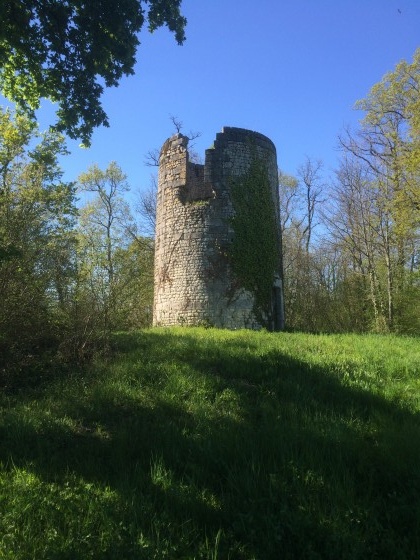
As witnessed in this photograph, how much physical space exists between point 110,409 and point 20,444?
1257 mm

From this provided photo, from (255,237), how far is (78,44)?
26.6ft

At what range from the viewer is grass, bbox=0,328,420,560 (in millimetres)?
3100

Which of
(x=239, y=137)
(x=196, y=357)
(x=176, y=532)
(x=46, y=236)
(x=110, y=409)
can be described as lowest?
(x=176, y=532)

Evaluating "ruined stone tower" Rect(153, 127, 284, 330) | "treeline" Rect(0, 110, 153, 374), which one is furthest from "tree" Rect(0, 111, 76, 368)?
"ruined stone tower" Rect(153, 127, 284, 330)

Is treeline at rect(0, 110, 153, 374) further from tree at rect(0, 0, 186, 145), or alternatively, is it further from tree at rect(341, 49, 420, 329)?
tree at rect(341, 49, 420, 329)

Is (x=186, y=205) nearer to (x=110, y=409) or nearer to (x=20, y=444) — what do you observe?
(x=110, y=409)

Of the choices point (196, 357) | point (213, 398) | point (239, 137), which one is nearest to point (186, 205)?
point (239, 137)

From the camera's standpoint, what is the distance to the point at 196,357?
26.6ft

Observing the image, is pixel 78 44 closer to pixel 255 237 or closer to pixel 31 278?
pixel 31 278

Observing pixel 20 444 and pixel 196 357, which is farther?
pixel 196 357

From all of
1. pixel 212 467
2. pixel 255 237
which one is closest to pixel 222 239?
pixel 255 237

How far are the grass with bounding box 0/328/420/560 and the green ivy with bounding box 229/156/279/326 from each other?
7.06 metres

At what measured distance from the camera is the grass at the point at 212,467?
3.10 metres

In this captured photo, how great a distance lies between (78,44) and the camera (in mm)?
7727
